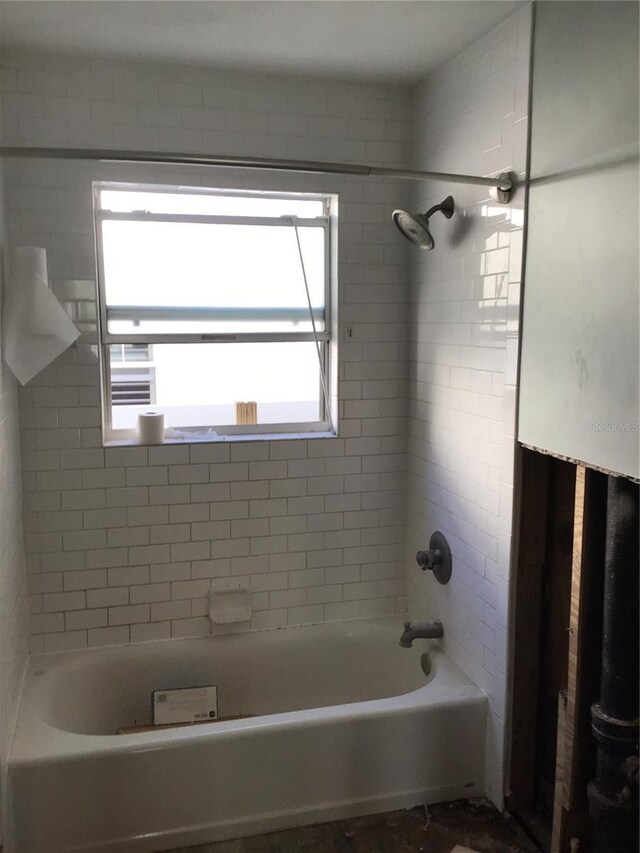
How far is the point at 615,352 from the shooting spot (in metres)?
Answer: 1.73

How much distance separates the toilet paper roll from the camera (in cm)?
279

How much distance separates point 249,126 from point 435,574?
6.36 ft

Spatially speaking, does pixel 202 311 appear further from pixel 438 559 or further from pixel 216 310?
pixel 438 559

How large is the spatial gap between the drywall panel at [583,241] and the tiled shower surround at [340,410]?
150mm

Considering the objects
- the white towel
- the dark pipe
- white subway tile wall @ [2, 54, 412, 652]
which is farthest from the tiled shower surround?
the dark pipe

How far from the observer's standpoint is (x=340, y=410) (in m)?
2.97

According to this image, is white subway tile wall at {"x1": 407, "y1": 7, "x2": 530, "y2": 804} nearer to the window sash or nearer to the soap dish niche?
the window sash

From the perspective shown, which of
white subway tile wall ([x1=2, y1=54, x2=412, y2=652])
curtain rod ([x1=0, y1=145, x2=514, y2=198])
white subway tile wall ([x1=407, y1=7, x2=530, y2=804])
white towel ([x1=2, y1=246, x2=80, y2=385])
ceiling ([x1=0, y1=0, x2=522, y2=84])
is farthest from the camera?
white subway tile wall ([x1=2, y1=54, x2=412, y2=652])

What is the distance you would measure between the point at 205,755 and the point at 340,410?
4.69ft

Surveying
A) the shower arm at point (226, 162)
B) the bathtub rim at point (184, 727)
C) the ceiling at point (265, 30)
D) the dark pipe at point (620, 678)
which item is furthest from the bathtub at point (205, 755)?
the ceiling at point (265, 30)

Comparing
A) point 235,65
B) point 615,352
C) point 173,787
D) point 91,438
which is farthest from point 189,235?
point 173,787

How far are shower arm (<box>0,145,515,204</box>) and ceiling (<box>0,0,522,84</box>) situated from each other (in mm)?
492

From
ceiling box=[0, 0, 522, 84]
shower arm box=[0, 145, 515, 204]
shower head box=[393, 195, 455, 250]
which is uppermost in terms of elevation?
ceiling box=[0, 0, 522, 84]

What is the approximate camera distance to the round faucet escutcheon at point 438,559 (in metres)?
2.68
